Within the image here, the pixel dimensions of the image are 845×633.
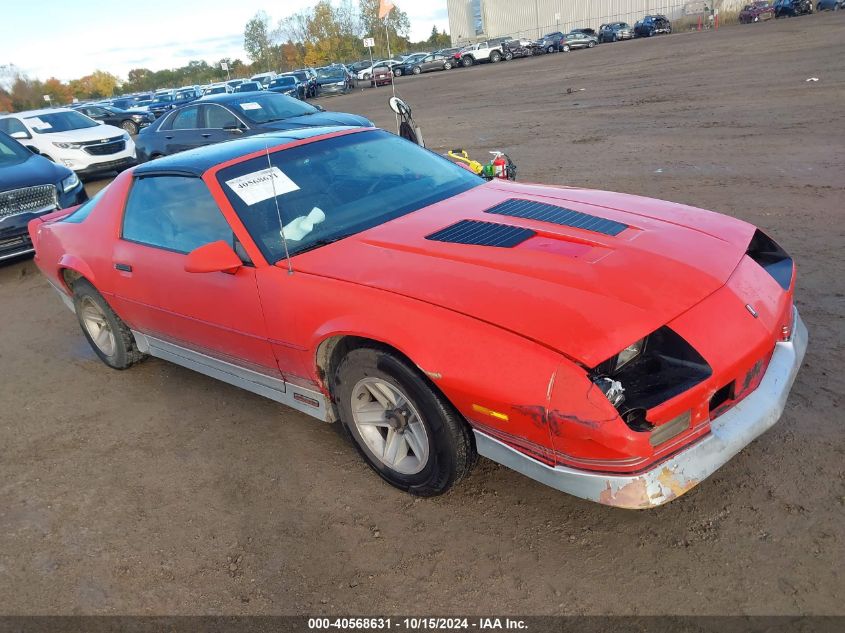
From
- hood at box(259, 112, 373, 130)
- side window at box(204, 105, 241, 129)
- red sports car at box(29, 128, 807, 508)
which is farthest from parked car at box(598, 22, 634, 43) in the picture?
red sports car at box(29, 128, 807, 508)

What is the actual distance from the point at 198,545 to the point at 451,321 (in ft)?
5.01

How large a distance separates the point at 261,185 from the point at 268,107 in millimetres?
8708

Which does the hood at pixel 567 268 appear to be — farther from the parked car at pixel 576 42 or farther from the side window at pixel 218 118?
the parked car at pixel 576 42

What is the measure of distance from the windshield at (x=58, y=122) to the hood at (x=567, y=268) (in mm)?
13670

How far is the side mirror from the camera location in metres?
3.06

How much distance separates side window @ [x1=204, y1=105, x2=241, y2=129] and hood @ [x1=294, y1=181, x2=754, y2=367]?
28.7 feet

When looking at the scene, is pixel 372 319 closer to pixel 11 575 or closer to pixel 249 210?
pixel 249 210

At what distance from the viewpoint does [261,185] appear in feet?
11.1

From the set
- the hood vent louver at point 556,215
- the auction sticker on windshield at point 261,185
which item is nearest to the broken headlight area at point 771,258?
the hood vent louver at point 556,215

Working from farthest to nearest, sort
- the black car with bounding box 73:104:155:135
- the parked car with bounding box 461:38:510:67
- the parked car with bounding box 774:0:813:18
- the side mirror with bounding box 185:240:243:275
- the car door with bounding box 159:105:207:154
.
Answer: the parked car with bounding box 461:38:510:67 → the parked car with bounding box 774:0:813:18 → the black car with bounding box 73:104:155:135 → the car door with bounding box 159:105:207:154 → the side mirror with bounding box 185:240:243:275

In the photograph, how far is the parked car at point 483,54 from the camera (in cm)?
4447

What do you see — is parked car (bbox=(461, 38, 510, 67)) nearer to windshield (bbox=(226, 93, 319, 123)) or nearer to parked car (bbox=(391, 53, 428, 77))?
parked car (bbox=(391, 53, 428, 77))

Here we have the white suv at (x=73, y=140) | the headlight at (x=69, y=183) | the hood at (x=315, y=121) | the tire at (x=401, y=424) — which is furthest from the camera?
the white suv at (x=73, y=140)

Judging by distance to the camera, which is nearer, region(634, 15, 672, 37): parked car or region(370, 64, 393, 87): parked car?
region(370, 64, 393, 87): parked car
